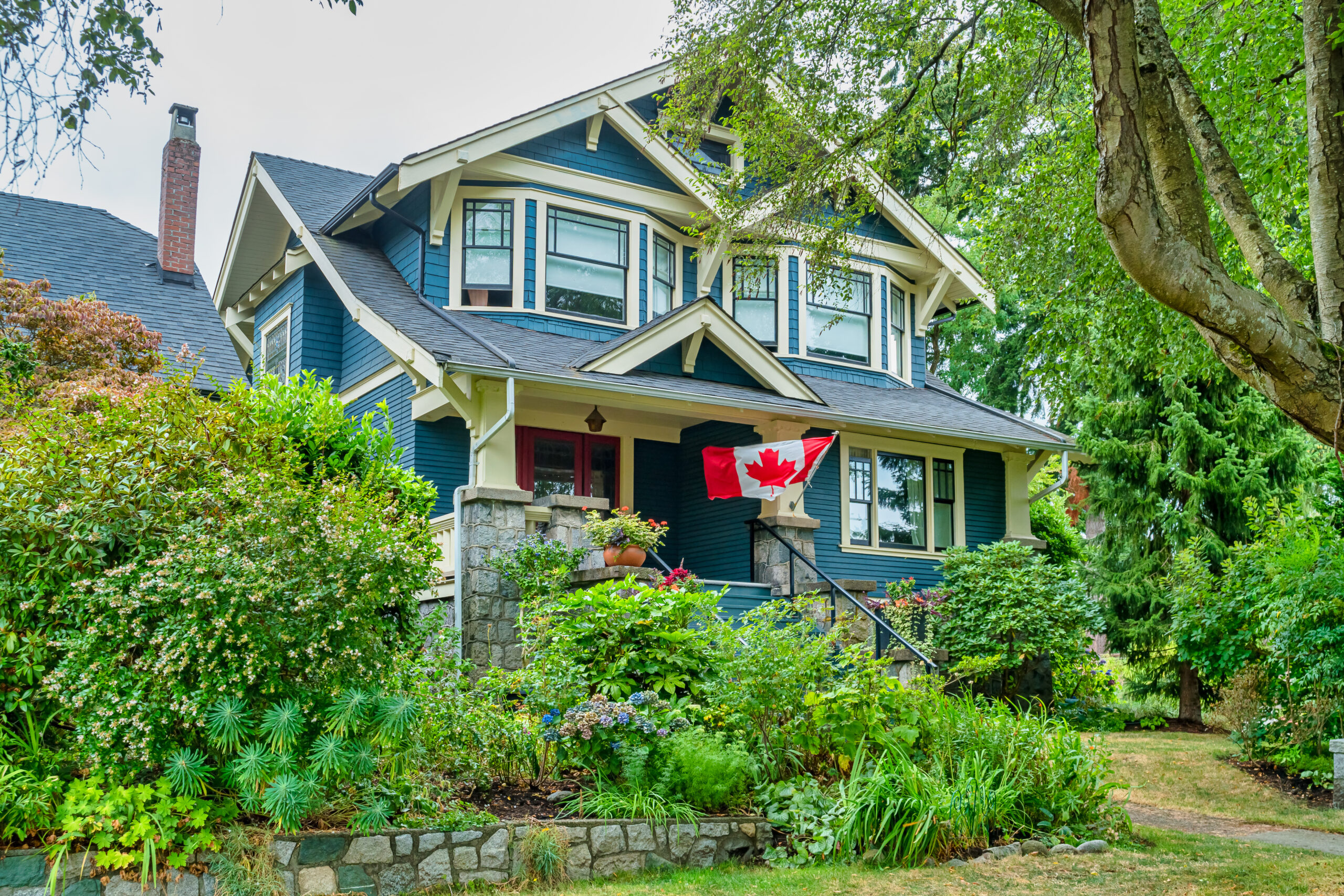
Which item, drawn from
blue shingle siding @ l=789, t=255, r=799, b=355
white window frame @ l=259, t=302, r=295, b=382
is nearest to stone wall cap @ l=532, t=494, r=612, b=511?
white window frame @ l=259, t=302, r=295, b=382

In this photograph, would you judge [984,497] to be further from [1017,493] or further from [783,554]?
[783,554]

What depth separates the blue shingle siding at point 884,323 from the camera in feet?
57.0

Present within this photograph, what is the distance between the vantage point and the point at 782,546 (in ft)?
43.4

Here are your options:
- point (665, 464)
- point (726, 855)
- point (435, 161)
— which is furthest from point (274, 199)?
point (726, 855)

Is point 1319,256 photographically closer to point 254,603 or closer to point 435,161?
point 254,603

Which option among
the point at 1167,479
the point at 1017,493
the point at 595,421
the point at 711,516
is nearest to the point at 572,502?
the point at 595,421

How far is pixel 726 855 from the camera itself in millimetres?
7242

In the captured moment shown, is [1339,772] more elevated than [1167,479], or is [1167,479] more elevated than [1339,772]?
[1167,479]

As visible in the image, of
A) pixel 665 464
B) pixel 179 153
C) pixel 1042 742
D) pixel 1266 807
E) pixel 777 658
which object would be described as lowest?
pixel 1266 807

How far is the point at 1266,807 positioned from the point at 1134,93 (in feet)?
23.4

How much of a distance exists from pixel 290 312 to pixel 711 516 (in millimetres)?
6486

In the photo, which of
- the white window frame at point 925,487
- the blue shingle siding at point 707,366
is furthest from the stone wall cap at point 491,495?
the white window frame at point 925,487

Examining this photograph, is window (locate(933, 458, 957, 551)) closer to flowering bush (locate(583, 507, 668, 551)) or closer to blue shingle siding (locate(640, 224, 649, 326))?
blue shingle siding (locate(640, 224, 649, 326))

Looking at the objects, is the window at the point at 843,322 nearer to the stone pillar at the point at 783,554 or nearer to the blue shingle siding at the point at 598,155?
the blue shingle siding at the point at 598,155
